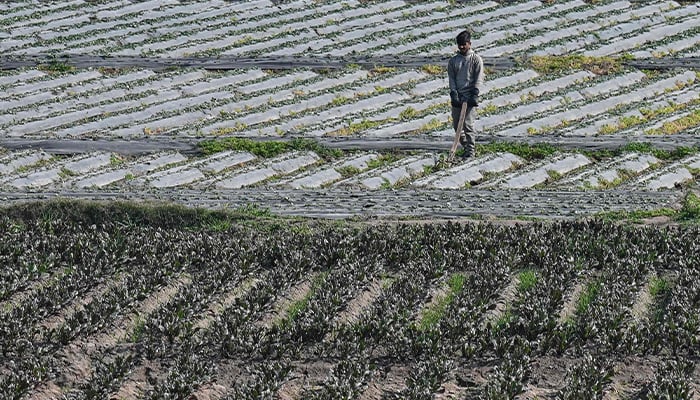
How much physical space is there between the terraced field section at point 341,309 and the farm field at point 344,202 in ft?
0.08

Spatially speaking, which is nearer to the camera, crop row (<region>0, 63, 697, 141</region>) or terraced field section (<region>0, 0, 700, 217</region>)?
terraced field section (<region>0, 0, 700, 217</region>)

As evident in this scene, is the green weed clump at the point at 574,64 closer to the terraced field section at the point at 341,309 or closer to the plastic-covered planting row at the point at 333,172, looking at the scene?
the plastic-covered planting row at the point at 333,172

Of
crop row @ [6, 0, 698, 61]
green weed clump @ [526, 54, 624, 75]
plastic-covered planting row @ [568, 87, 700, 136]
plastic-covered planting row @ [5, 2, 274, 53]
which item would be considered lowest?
plastic-covered planting row @ [568, 87, 700, 136]

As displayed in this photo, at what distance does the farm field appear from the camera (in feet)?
27.2

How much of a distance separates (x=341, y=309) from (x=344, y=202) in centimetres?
340

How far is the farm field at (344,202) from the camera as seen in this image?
27.2 ft

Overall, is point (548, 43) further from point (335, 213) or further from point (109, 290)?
point (109, 290)

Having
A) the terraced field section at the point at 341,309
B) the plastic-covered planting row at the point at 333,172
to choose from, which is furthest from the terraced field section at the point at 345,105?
the terraced field section at the point at 341,309

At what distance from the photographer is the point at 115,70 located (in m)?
18.0

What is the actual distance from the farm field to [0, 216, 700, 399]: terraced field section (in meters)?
0.02

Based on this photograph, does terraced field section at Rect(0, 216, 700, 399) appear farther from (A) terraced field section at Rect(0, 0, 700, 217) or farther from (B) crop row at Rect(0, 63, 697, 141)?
(B) crop row at Rect(0, 63, 697, 141)

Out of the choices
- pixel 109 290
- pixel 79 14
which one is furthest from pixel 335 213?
pixel 79 14

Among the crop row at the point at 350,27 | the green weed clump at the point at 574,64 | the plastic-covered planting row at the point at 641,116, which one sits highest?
the crop row at the point at 350,27

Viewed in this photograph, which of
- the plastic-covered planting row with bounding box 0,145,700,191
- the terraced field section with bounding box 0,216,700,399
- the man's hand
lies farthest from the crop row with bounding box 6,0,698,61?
the terraced field section with bounding box 0,216,700,399
